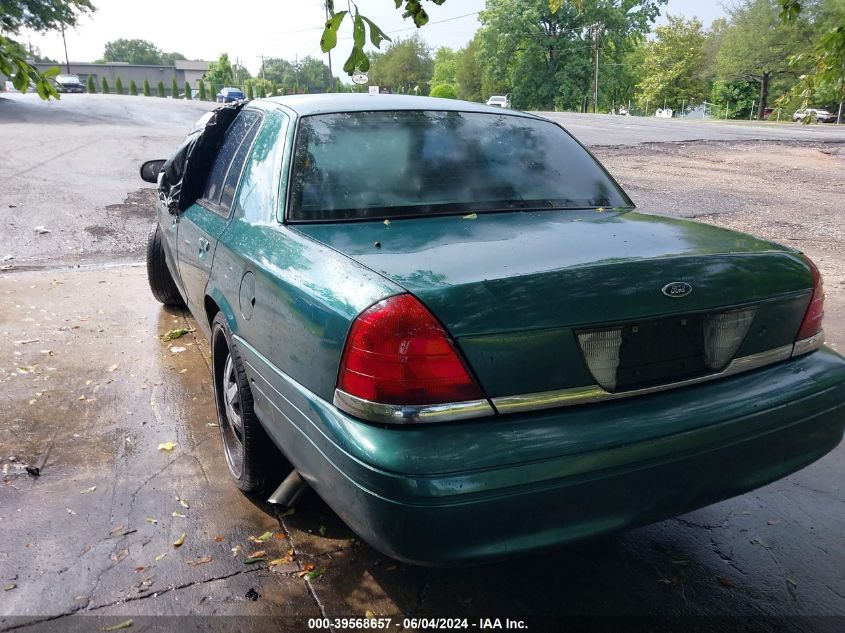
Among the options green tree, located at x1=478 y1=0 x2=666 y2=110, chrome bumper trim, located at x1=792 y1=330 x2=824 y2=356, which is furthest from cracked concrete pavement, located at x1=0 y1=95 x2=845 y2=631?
green tree, located at x1=478 y1=0 x2=666 y2=110

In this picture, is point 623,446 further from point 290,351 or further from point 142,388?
point 142,388

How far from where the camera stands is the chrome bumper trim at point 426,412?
1.95 metres

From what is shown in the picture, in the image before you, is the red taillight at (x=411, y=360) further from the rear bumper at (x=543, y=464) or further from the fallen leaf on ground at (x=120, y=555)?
the fallen leaf on ground at (x=120, y=555)

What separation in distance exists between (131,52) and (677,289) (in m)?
164

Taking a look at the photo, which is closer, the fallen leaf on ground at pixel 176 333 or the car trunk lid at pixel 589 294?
the car trunk lid at pixel 589 294

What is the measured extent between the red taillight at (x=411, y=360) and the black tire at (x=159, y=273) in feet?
13.6

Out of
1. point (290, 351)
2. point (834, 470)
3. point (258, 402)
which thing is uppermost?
point (290, 351)

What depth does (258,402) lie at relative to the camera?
2.70 meters

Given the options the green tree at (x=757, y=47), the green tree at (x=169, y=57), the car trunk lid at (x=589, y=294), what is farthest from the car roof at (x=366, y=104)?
the green tree at (x=169, y=57)

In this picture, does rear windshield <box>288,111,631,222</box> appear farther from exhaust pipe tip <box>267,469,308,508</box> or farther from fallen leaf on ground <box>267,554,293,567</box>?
fallen leaf on ground <box>267,554,293,567</box>

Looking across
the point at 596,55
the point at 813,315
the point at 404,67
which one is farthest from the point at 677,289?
the point at 404,67

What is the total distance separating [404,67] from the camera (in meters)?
104

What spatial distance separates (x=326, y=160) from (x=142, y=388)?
2295 mm

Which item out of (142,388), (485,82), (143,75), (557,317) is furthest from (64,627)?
(143,75)
